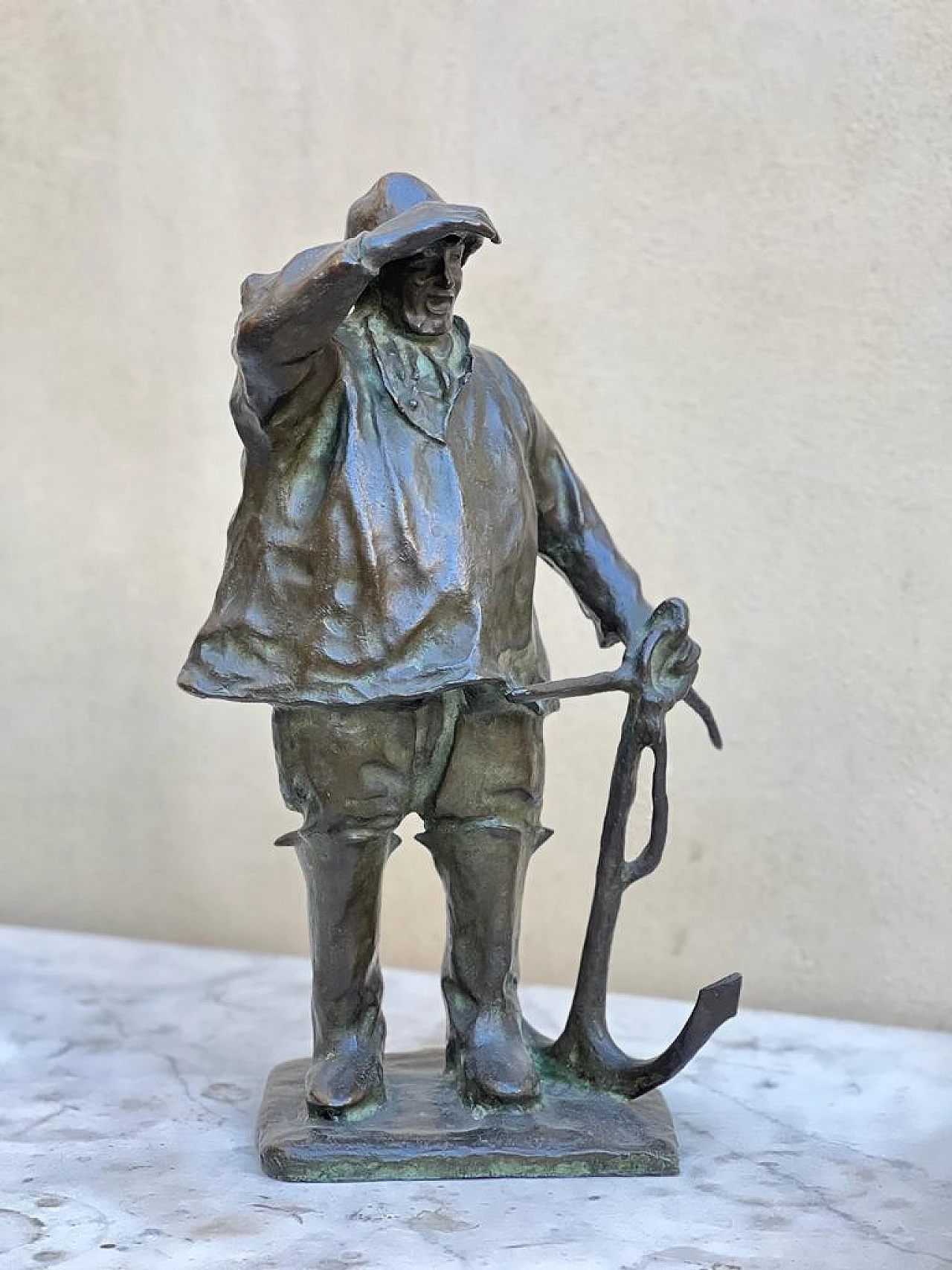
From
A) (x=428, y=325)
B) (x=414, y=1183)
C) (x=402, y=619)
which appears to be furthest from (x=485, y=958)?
(x=428, y=325)

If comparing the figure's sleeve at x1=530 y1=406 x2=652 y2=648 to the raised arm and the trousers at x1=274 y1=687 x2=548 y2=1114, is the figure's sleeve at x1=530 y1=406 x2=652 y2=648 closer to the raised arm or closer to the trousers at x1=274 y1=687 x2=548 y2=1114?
the trousers at x1=274 y1=687 x2=548 y2=1114

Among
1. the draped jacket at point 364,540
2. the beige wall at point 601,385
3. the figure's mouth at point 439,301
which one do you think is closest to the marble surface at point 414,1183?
the beige wall at point 601,385

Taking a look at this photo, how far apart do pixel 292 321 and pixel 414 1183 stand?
85 centimetres

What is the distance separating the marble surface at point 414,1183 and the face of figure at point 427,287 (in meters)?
0.85

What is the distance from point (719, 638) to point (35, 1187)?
131 centimetres

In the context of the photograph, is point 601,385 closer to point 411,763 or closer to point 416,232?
point 411,763

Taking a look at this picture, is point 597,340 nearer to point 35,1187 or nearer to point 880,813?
point 880,813

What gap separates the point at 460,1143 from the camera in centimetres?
178

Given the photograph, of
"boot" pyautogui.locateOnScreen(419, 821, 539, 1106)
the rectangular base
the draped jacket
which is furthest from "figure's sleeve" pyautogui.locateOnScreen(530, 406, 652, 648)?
the rectangular base

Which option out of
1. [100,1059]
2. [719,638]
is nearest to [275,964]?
[100,1059]

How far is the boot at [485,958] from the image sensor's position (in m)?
1.83

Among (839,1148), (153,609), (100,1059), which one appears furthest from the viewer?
(153,609)

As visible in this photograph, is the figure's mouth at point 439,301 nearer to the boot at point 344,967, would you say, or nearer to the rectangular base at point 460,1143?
the boot at point 344,967

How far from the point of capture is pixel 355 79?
2621 millimetres
